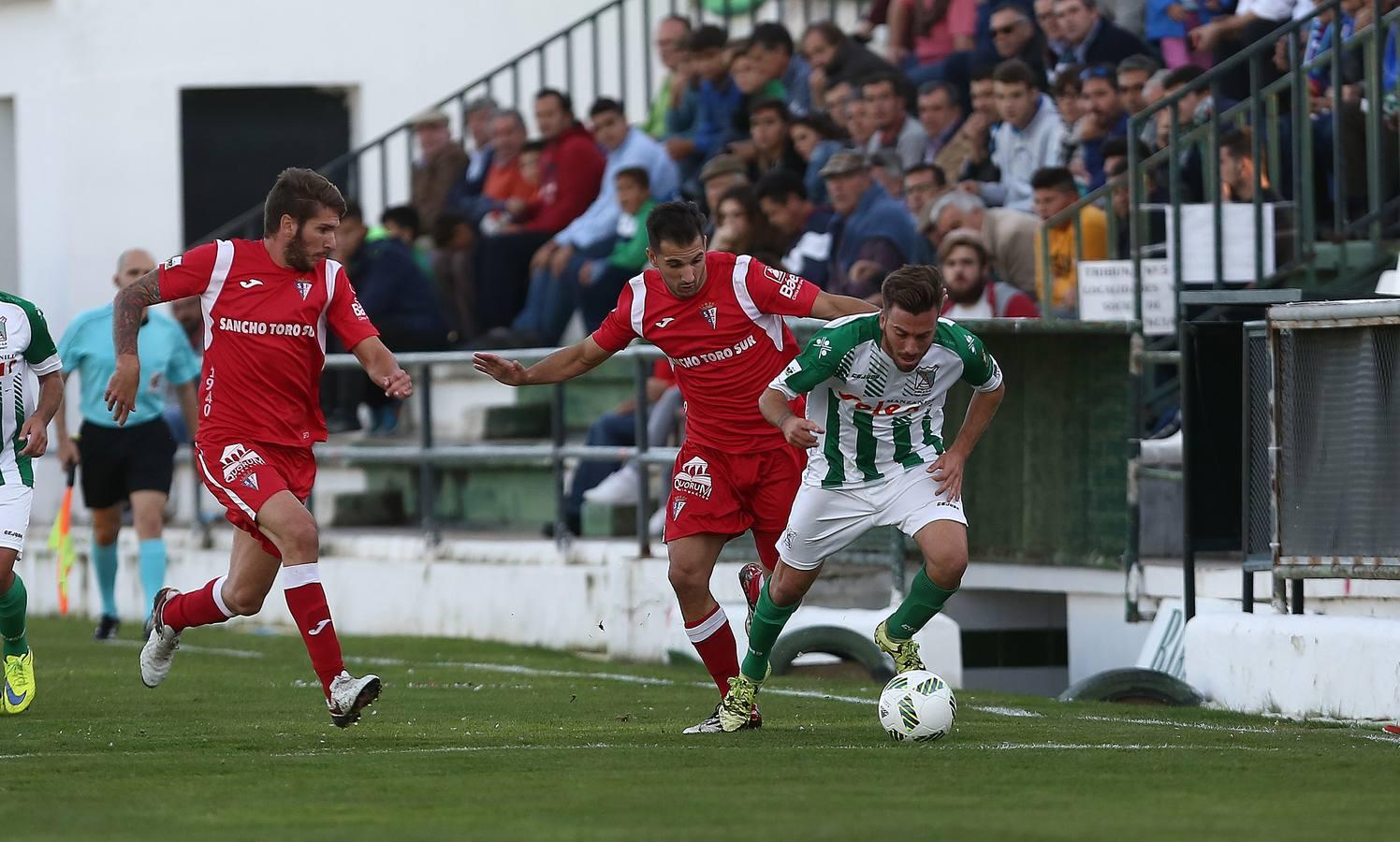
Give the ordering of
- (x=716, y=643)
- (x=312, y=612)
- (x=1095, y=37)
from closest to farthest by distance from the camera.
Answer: (x=312, y=612), (x=716, y=643), (x=1095, y=37)

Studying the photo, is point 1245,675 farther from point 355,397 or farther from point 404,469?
point 355,397

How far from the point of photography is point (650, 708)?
10562 mm

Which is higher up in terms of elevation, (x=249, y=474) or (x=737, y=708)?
(x=249, y=474)

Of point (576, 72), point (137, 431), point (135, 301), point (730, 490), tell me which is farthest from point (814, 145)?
point (135, 301)

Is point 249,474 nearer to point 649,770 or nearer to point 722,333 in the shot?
point 722,333

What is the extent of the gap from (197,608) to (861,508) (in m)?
2.78

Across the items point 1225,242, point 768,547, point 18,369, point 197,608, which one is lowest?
point 197,608

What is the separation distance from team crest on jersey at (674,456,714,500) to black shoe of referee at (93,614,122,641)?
23.3 ft

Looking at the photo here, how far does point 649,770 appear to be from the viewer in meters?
7.88

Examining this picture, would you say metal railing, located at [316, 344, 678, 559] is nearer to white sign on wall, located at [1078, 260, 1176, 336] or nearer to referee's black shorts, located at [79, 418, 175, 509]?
referee's black shorts, located at [79, 418, 175, 509]

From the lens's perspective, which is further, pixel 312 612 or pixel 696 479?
pixel 696 479

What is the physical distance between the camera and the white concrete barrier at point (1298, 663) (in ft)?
32.5

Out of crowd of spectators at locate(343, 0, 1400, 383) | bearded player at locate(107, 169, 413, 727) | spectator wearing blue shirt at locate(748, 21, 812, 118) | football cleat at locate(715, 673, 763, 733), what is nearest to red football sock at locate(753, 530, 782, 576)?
football cleat at locate(715, 673, 763, 733)

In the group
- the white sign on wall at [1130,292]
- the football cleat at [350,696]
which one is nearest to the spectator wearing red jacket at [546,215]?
the white sign on wall at [1130,292]
